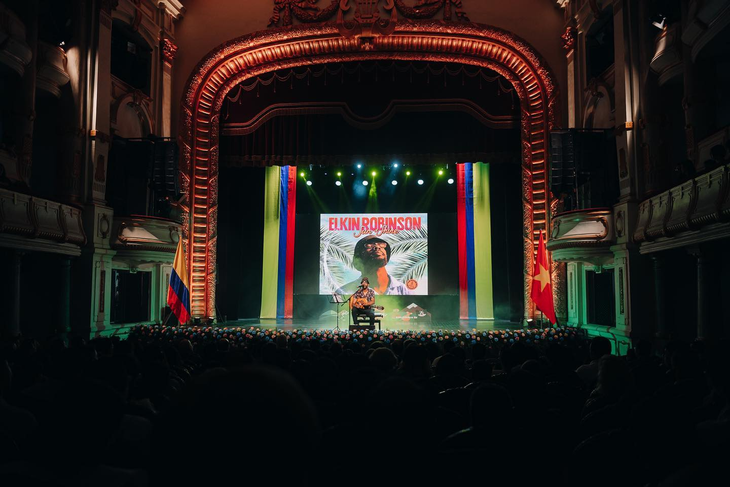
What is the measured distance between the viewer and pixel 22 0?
11.8m

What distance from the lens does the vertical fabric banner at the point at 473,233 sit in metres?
→ 19.7

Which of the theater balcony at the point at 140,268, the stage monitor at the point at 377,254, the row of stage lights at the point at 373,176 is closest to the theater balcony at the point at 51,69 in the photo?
the theater balcony at the point at 140,268

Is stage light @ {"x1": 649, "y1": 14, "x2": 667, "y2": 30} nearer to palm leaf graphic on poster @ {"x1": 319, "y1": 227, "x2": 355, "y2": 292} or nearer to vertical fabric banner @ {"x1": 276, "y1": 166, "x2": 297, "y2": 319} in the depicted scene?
palm leaf graphic on poster @ {"x1": 319, "y1": 227, "x2": 355, "y2": 292}

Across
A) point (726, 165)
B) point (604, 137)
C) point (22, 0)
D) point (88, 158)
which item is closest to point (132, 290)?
point (88, 158)

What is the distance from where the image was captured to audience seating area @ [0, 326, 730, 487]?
35.6 inches

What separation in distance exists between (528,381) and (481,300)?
1641 centimetres

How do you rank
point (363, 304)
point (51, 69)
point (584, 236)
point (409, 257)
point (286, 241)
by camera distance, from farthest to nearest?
1. point (286, 241)
2. point (409, 257)
3. point (363, 304)
4. point (584, 236)
5. point (51, 69)

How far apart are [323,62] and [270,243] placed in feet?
22.5

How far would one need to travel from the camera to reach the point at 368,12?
16391 millimetres

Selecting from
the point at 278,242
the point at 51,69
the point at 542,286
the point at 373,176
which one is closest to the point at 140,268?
the point at 51,69

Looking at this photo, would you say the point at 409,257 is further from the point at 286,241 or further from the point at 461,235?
the point at 286,241

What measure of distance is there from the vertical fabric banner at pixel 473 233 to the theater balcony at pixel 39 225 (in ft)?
40.0

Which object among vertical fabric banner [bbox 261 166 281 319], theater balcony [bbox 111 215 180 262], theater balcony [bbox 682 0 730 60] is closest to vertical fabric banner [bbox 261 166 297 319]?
vertical fabric banner [bbox 261 166 281 319]

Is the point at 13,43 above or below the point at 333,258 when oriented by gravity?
above
